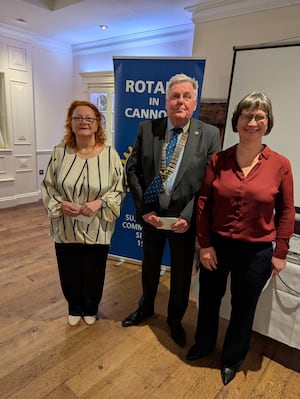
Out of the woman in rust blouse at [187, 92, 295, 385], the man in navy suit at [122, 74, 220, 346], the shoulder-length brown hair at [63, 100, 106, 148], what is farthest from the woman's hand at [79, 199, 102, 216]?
the woman in rust blouse at [187, 92, 295, 385]

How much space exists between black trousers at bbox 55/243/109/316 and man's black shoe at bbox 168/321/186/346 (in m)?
0.56

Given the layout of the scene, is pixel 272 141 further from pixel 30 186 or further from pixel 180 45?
pixel 30 186

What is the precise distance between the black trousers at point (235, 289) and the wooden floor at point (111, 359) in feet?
0.59

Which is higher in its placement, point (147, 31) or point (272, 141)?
point (147, 31)

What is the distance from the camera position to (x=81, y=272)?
1.90 m

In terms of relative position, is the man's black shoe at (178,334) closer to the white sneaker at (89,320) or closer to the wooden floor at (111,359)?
the wooden floor at (111,359)

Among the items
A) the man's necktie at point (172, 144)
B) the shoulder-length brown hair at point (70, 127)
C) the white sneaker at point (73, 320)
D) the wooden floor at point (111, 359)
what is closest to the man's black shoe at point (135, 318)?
the wooden floor at point (111, 359)

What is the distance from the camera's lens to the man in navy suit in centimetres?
157

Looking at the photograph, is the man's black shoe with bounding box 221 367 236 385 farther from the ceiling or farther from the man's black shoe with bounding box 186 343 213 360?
the ceiling

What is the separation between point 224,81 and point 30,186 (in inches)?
144

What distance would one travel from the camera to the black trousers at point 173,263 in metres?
1.71

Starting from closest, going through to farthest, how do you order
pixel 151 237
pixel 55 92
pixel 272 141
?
1. pixel 151 237
2. pixel 272 141
3. pixel 55 92

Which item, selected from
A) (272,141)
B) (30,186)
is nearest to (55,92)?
(30,186)

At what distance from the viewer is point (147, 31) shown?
155 inches
